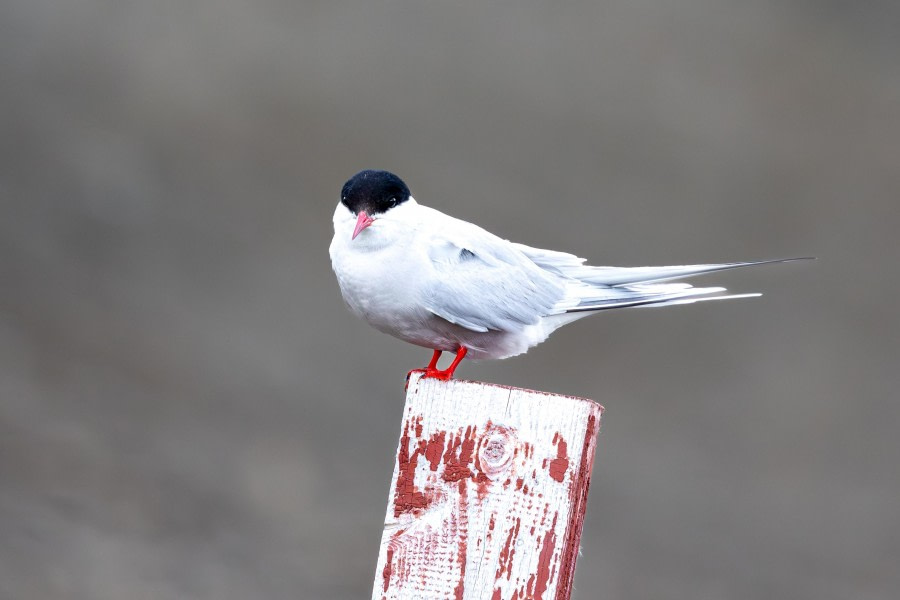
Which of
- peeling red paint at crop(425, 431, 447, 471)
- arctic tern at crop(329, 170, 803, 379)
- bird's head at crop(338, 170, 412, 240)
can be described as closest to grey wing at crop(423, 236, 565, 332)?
arctic tern at crop(329, 170, 803, 379)

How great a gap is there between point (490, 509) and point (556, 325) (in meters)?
1.00

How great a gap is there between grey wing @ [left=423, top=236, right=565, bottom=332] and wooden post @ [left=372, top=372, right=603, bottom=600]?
0.69 meters

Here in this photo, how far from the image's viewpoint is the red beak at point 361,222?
7.00 feet

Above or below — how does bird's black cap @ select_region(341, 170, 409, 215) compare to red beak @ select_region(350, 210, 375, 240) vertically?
above

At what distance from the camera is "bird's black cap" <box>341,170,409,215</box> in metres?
2.19

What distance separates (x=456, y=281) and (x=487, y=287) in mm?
82

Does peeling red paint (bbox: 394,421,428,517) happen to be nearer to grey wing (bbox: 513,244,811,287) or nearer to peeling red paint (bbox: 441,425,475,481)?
peeling red paint (bbox: 441,425,475,481)

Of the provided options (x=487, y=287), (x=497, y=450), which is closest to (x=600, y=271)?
(x=487, y=287)

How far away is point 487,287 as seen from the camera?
220cm

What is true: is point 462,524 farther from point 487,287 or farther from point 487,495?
point 487,287

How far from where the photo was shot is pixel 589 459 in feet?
4.64

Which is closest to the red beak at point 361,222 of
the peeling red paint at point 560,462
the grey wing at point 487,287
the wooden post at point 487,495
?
the grey wing at point 487,287

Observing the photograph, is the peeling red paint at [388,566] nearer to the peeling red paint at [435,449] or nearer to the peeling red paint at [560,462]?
the peeling red paint at [435,449]

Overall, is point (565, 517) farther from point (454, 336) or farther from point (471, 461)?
point (454, 336)
